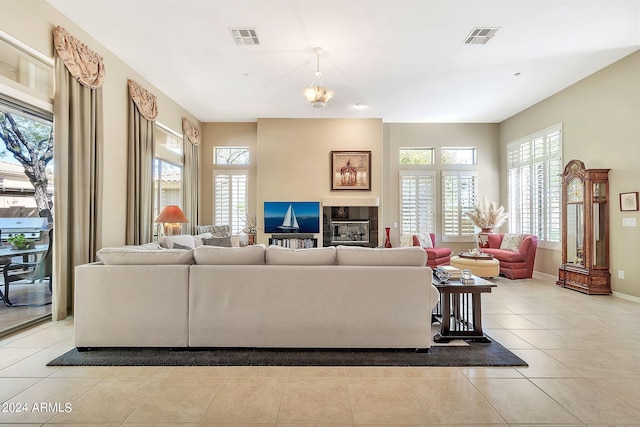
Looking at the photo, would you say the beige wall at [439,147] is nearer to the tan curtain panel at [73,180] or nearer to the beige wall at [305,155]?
the beige wall at [305,155]

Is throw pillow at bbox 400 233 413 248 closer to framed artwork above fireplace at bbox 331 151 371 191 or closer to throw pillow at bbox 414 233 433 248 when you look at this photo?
throw pillow at bbox 414 233 433 248

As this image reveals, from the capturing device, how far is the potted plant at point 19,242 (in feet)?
10.8

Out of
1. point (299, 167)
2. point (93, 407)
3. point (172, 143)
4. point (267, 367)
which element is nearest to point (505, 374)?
point (267, 367)

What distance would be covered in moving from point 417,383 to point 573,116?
5816 mm

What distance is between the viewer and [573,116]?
5.60 m

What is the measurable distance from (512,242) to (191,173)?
7.10 metres

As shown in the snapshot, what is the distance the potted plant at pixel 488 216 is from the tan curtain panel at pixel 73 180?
23.8 ft

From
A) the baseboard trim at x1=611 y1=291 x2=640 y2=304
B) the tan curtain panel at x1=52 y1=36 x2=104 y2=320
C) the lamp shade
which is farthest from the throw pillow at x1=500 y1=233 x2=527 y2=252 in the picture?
the tan curtain panel at x1=52 y1=36 x2=104 y2=320

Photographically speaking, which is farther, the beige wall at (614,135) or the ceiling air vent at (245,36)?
the beige wall at (614,135)

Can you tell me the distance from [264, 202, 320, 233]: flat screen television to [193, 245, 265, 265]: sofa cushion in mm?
4451

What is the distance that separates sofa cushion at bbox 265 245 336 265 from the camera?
2.86m

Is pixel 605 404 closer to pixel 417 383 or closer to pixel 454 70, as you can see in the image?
pixel 417 383

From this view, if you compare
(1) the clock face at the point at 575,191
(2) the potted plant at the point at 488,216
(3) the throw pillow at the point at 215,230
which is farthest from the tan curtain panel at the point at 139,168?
(1) the clock face at the point at 575,191

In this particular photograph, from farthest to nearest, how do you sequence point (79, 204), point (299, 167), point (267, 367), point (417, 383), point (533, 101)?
point (299, 167) < point (533, 101) < point (79, 204) < point (267, 367) < point (417, 383)
